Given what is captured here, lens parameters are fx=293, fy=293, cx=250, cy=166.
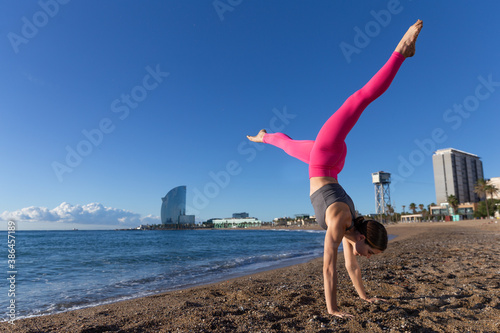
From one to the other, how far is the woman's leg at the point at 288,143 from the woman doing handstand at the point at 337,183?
→ 0.81 ft

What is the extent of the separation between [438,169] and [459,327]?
433 feet

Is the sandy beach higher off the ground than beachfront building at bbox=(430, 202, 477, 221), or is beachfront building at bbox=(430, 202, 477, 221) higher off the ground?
the sandy beach

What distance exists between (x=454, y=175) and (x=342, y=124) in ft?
431

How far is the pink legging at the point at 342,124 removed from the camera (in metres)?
3.19

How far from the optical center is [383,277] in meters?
5.76

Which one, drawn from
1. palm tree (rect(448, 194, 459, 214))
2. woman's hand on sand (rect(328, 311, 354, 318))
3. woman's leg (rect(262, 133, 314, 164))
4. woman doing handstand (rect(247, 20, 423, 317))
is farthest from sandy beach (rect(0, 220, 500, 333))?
palm tree (rect(448, 194, 459, 214))

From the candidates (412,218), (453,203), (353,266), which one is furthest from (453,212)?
(353,266)

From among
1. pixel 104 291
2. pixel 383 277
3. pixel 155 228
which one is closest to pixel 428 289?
pixel 383 277

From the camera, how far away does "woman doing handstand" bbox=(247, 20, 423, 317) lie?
3131 millimetres

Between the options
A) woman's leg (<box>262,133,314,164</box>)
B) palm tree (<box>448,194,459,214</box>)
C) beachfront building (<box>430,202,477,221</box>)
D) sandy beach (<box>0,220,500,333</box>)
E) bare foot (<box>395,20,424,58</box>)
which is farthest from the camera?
palm tree (<box>448,194,459,214</box>)

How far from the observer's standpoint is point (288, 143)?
404 centimetres

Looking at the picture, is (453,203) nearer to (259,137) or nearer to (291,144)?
(259,137)

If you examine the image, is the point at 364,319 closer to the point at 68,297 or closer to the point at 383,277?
the point at 383,277

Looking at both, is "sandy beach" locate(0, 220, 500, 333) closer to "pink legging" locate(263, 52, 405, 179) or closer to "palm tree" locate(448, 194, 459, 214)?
"pink legging" locate(263, 52, 405, 179)
